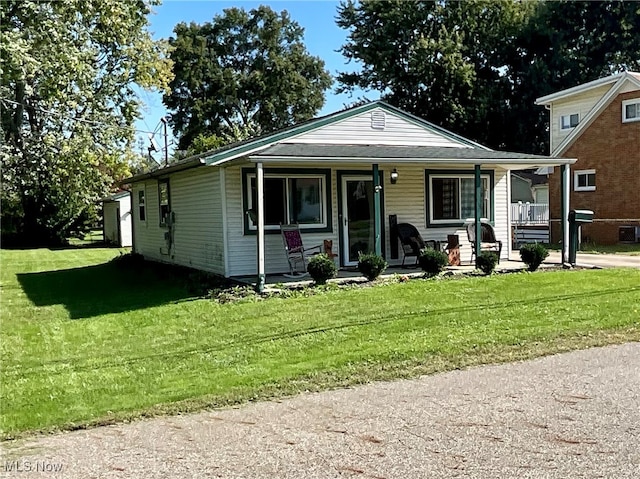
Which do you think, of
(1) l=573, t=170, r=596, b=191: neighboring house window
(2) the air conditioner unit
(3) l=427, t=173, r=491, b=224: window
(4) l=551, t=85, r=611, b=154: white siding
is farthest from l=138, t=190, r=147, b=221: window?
(4) l=551, t=85, r=611, b=154: white siding

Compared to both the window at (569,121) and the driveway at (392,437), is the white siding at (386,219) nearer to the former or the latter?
the driveway at (392,437)

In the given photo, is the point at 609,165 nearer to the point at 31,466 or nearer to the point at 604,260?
the point at 604,260

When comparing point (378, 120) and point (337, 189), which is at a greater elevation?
point (378, 120)

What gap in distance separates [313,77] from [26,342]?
42798mm

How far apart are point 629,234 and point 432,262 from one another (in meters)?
12.6

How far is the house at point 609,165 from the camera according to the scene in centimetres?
2081

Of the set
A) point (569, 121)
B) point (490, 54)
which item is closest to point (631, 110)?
point (569, 121)

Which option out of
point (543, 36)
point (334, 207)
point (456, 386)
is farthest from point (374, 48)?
point (456, 386)

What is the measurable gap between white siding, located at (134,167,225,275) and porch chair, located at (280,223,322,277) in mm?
1283

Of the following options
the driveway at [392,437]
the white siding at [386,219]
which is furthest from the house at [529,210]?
the driveway at [392,437]

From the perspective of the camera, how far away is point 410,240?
519 inches

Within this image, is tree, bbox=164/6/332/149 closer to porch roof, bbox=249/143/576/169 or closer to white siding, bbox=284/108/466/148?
white siding, bbox=284/108/466/148

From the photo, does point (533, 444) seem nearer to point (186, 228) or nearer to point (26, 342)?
point (26, 342)

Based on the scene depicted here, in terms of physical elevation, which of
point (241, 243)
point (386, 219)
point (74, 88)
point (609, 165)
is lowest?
point (241, 243)
